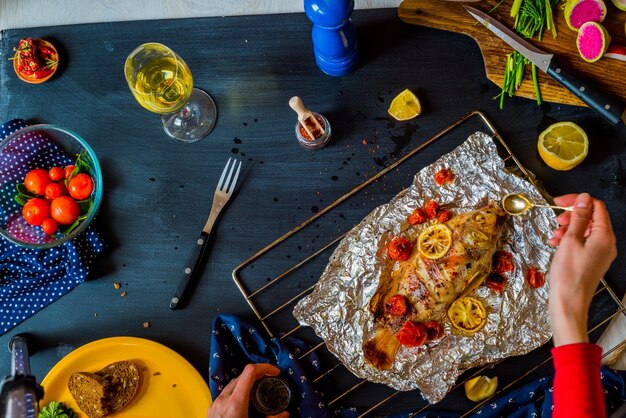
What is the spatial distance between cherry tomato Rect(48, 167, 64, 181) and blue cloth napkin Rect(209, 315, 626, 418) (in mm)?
1018

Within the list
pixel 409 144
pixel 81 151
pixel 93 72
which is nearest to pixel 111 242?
pixel 81 151

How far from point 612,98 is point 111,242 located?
246 cm

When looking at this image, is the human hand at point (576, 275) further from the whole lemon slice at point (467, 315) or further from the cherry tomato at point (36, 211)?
the cherry tomato at point (36, 211)

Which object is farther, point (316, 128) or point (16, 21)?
point (16, 21)

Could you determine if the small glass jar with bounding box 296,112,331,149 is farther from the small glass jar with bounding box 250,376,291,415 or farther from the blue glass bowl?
the small glass jar with bounding box 250,376,291,415

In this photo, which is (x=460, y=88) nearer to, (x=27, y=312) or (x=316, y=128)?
(x=316, y=128)

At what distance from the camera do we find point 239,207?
112 inches

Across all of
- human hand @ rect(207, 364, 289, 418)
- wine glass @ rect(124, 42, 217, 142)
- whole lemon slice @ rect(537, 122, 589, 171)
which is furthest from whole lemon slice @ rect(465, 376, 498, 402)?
wine glass @ rect(124, 42, 217, 142)

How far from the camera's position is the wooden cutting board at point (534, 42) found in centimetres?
271

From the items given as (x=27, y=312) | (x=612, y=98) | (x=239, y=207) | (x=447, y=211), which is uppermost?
(x=612, y=98)

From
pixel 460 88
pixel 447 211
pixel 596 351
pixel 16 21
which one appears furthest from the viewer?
pixel 16 21

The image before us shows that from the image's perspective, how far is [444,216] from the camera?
8.62ft

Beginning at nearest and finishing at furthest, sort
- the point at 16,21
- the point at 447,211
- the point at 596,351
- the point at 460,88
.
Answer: the point at 596,351, the point at 447,211, the point at 460,88, the point at 16,21

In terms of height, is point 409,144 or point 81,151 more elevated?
point 409,144
